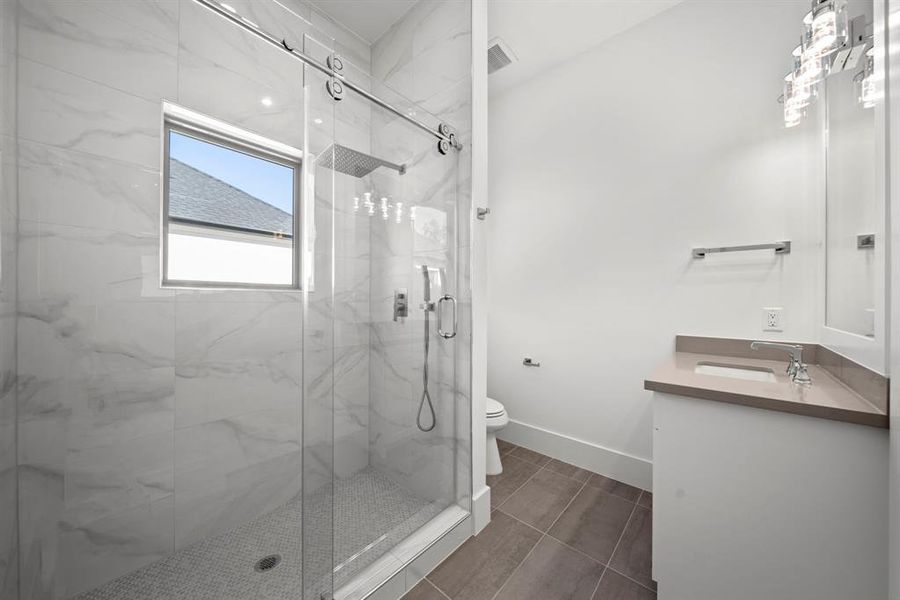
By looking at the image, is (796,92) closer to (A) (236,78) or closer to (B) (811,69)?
(B) (811,69)

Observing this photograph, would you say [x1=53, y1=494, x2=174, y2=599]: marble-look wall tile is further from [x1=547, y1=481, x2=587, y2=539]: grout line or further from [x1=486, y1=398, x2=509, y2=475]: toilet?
[x1=547, y1=481, x2=587, y2=539]: grout line

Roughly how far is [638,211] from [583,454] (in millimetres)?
1646

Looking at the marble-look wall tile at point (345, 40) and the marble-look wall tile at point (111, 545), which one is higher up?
the marble-look wall tile at point (345, 40)

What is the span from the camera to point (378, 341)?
1499 mm

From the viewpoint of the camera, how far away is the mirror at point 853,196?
1.03 m

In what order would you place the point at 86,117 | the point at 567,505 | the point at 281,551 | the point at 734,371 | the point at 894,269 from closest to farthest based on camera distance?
the point at 894,269 → the point at 86,117 → the point at 281,551 → the point at 734,371 → the point at 567,505

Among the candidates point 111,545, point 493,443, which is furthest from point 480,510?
point 111,545

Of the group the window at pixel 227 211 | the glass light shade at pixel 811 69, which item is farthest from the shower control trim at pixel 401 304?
the glass light shade at pixel 811 69

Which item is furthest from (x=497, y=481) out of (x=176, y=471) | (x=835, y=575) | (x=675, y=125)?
(x=675, y=125)

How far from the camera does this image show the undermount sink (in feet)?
4.75

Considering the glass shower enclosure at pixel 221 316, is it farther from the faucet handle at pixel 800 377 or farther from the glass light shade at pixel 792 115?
the glass light shade at pixel 792 115

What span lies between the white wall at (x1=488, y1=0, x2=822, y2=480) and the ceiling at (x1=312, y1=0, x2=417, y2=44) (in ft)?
3.30

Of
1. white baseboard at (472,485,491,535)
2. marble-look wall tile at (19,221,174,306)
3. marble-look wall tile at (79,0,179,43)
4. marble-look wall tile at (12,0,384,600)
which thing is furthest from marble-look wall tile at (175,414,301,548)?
marble-look wall tile at (79,0,179,43)

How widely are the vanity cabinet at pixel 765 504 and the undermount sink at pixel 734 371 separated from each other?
477 mm
